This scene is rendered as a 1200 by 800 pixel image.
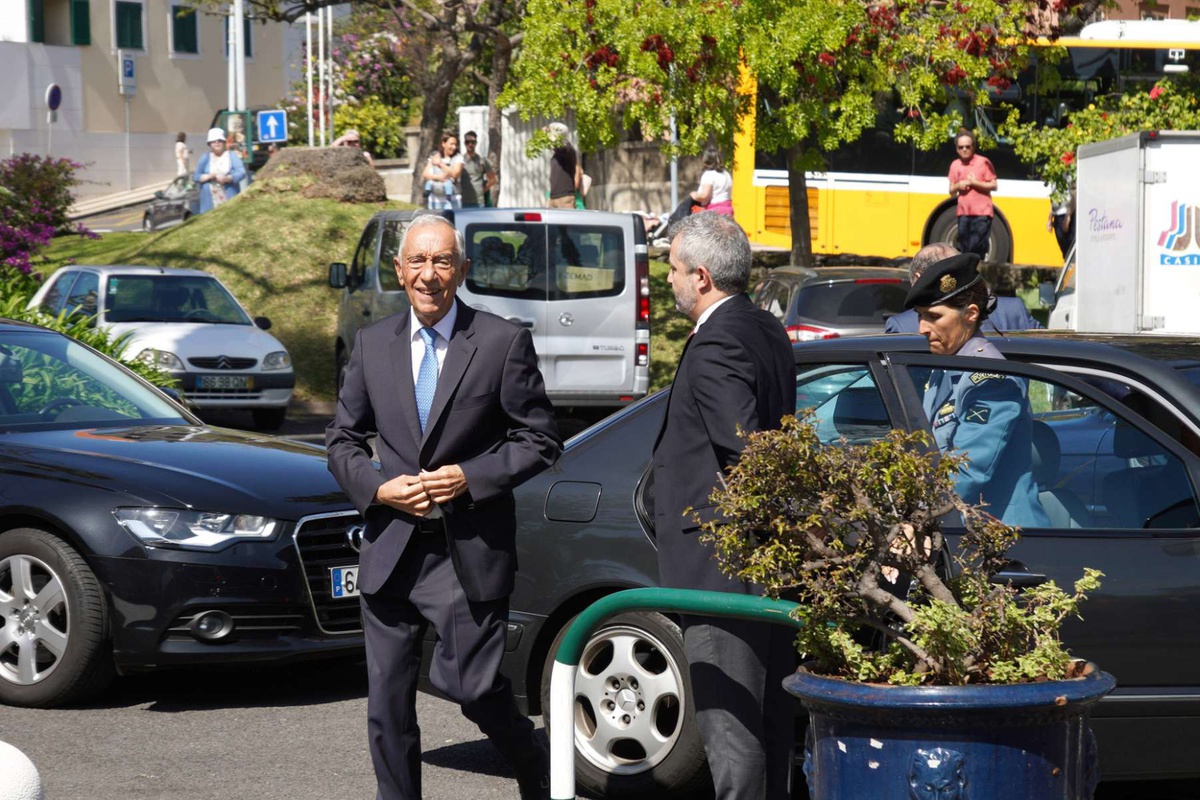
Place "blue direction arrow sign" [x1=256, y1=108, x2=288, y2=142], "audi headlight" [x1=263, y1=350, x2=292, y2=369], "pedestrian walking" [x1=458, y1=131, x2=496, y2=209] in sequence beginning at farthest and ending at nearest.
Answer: "blue direction arrow sign" [x1=256, y1=108, x2=288, y2=142], "pedestrian walking" [x1=458, y1=131, x2=496, y2=209], "audi headlight" [x1=263, y1=350, x2=292, y2=369]

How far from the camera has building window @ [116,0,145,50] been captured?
1957 inches

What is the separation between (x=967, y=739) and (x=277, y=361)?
14365mm

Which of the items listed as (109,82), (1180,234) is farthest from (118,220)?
(1180,234)

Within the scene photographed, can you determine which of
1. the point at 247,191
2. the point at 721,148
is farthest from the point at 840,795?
the point at 247,191

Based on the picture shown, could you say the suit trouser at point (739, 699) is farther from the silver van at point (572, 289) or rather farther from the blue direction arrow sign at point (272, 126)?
the blue direction arrow sign at point (272, 126)

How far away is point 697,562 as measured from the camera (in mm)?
4316

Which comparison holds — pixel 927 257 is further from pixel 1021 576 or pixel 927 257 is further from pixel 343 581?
pixel 1021 576

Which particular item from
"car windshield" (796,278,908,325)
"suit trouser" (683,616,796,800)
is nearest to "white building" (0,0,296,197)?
"car windshield" (796,278,908,325)

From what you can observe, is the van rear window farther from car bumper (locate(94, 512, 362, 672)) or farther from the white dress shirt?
the white dress shirt

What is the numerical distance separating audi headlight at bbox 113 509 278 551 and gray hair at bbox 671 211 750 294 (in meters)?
2.93

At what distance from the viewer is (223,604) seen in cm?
658

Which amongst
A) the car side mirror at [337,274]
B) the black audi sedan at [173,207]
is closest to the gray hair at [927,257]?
the car side mirror at [337,274]

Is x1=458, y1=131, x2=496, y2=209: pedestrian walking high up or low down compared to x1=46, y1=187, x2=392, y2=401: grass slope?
up

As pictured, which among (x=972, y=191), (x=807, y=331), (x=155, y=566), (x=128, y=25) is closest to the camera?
(x=155, y=566)
